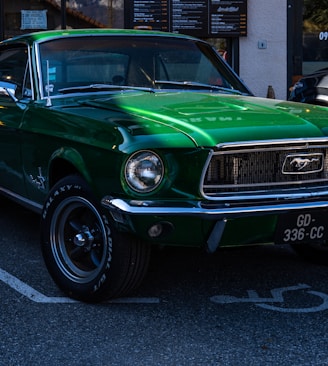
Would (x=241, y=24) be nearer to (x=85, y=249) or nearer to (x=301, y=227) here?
(x=85, y=249)

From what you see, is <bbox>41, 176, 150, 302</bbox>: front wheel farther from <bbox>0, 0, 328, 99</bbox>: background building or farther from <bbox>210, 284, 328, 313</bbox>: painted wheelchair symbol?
<bbox>0, 0, 328, 99</bbox>: background building

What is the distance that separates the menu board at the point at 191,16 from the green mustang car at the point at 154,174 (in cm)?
803

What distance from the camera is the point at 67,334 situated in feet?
12.0

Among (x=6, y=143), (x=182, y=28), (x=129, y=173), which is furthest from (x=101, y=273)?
(x=182, y=28)

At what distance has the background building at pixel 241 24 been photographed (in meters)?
12.7

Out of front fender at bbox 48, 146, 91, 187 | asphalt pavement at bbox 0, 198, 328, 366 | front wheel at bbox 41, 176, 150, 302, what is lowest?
asphalt pavement at bbox 0, 198, 328, 366

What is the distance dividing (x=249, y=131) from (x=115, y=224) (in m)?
0.86

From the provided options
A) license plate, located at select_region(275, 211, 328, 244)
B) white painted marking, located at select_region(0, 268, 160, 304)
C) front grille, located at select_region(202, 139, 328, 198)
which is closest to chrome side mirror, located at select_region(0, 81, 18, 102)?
white painted marking, located at select_region(0, 268, 160, 304)

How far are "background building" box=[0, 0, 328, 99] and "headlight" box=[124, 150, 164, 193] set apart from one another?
9400mm

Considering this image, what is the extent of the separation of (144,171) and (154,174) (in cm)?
5

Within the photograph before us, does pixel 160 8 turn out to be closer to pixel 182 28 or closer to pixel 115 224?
pixel 182 28

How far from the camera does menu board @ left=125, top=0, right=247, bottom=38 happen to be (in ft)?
41.8

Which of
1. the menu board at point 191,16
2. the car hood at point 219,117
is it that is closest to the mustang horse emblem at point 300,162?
the car hood at point 219,117

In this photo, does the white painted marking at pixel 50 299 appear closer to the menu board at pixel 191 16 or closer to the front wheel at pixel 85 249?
the front wheel at pixel 85 249
